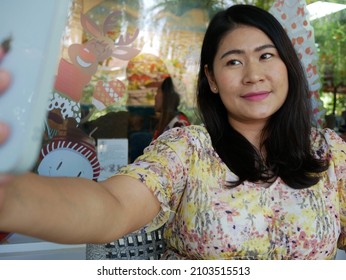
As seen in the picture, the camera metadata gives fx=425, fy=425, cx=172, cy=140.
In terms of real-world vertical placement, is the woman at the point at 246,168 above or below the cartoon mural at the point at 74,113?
below

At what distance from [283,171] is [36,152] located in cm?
102

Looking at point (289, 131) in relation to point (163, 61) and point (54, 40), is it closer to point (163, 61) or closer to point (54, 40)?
point (54, 40)

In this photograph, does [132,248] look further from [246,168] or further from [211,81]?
[211,81]

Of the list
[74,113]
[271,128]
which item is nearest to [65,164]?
[74,113]

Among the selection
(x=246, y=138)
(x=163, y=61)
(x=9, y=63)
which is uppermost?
(x=163, y=61)

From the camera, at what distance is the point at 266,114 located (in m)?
1.31

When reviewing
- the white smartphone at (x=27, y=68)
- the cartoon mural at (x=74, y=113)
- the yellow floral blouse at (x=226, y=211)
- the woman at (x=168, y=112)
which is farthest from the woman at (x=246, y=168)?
the woman at (x=168, y=112)

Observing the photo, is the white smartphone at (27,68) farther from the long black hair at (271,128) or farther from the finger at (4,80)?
the long black hair at (271,128)

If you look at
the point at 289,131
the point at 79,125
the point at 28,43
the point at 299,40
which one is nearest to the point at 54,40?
the point at 28,43

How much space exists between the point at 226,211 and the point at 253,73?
0.42 m

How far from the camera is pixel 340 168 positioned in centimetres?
136

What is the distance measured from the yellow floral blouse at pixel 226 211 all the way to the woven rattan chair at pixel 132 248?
0.25 ft

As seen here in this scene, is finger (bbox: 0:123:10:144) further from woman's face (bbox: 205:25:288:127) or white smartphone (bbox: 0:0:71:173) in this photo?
woman's face (bbox: 205:25:288:127)

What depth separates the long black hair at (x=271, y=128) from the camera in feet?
4.28
